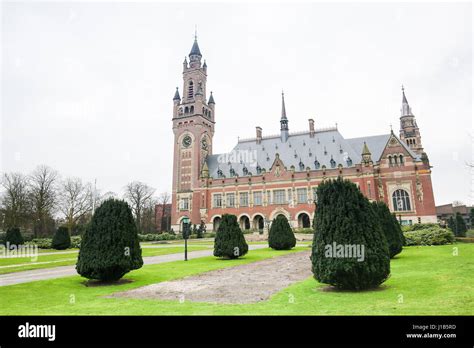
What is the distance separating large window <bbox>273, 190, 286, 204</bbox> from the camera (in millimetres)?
55841

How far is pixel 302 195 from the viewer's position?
2142 inches

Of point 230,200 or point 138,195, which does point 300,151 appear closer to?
point 230,200

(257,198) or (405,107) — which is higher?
(405,107)

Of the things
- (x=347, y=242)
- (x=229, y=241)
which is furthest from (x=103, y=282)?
(x=347, y=242)

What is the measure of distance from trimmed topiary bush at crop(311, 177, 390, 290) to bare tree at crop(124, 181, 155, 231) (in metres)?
70.4

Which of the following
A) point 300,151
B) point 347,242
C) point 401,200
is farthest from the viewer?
point 300,151

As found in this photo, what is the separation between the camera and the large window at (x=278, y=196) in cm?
5584

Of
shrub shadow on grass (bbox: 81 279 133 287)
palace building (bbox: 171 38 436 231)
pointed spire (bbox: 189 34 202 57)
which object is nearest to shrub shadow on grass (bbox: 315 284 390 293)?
shrub shadow on grass (bbox: 81 279 133 287)

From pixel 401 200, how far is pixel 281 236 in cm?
3175

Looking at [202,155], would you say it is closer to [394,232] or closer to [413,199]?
[413,199]

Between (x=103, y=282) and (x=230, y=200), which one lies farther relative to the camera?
(x=230, y=200)

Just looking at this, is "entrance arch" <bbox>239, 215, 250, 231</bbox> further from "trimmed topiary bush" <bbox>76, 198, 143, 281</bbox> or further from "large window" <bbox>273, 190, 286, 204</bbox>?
"trimmed topiary bush" <bbox>76, 198, 143, 281</bbox>

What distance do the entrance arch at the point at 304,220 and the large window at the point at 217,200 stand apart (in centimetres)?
1551
